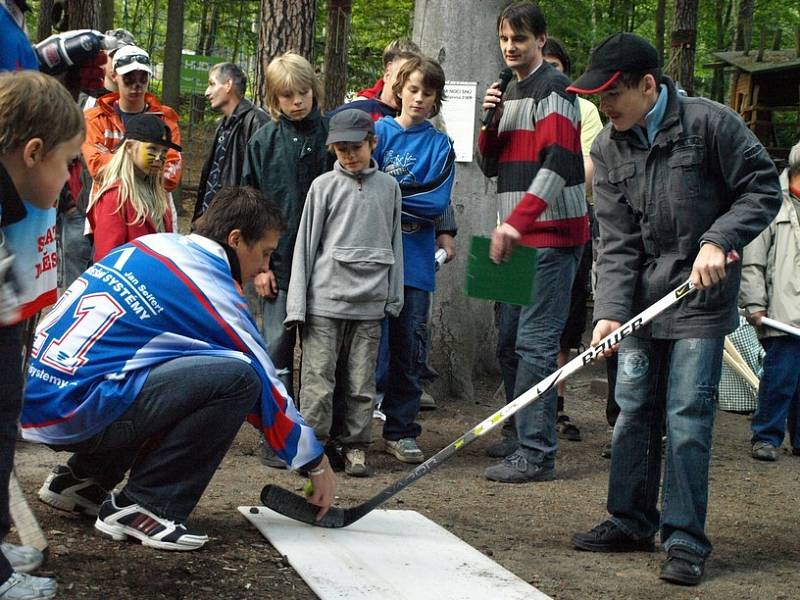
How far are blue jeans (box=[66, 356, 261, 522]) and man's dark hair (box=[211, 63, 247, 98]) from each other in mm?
3236

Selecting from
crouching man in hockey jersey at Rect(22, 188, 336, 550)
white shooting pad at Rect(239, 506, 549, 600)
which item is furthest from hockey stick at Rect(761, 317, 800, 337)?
crouching man in hockey jersey at Rect(22, 188, 336, 550)

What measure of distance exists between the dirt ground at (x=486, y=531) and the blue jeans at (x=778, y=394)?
0.16 meters

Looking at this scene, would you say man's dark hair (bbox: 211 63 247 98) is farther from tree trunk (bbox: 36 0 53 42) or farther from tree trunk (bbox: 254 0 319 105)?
tree trunk (bbox: 36 0 53 42)

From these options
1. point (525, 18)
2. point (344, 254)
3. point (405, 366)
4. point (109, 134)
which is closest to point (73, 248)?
point (109, 134)

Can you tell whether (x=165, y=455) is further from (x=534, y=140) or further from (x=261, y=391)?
(x=534, y=140)

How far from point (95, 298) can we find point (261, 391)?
1.98ft

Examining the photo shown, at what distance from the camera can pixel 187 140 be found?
22.6 metres

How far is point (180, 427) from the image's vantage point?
347 cm

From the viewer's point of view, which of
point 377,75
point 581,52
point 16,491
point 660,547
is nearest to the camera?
point 16,491

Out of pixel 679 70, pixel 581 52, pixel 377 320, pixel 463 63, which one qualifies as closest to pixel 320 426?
pixel 377 320

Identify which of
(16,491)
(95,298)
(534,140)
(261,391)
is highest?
(534,140)

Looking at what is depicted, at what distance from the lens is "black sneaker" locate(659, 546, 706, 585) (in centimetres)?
388

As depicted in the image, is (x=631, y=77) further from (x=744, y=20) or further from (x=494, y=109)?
(x=744, y=20)

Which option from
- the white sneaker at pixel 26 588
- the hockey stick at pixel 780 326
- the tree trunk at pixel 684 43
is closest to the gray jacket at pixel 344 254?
the white sneaker at pixel 26 588
